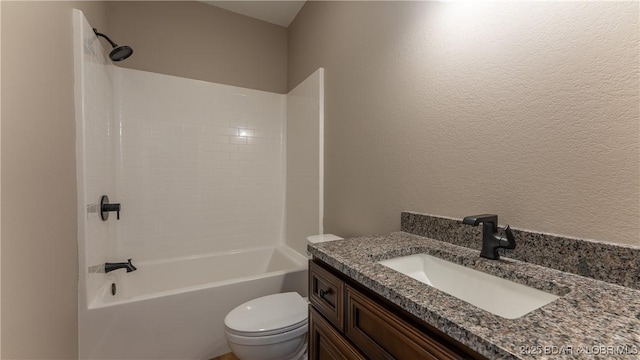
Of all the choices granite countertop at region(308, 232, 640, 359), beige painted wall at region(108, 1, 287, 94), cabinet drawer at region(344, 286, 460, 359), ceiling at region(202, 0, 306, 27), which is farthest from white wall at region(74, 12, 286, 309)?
granite countertop at region(308, 232, 640, 359)

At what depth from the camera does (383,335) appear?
0.65 meters

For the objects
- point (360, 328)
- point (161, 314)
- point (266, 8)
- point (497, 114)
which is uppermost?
point (266, 8)

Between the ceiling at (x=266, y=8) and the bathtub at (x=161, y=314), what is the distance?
2.28 metres

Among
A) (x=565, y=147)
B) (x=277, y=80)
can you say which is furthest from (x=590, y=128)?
(x=277, y=80)

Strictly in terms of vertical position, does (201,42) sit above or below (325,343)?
above

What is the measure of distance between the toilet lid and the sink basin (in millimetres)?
733

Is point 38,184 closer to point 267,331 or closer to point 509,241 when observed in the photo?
point 267,331

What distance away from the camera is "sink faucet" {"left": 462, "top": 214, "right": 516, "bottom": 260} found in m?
0.80

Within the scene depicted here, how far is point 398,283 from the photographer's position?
0.64 metres

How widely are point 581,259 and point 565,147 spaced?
315 millimetres

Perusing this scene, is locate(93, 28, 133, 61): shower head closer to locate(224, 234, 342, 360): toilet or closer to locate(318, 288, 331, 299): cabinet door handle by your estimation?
locate(224, 234, 342, 360): toilet

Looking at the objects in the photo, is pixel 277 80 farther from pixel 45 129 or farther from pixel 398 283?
pixel 398 283

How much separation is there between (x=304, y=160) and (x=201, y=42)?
4.75 ft

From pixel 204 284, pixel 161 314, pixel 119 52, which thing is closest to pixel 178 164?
pixel 119 52
